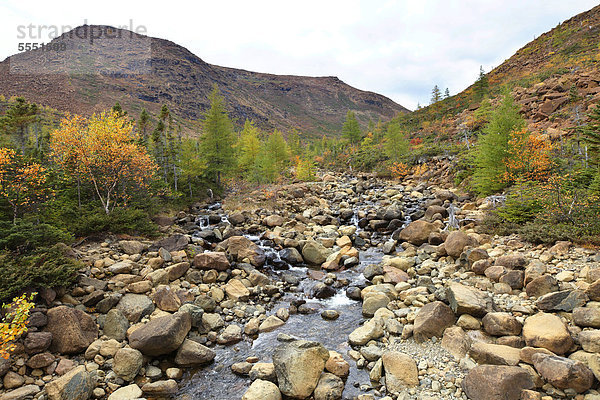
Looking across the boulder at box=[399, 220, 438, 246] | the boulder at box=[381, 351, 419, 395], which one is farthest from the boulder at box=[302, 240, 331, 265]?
the boulder at box=[381, 351, 419, 395]

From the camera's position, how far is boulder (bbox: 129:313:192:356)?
772 centimetres

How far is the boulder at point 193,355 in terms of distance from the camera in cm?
778

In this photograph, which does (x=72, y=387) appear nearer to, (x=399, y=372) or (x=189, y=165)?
(x=399, y=372)

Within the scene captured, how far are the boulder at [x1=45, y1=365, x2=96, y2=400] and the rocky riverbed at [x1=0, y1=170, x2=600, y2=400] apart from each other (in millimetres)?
23

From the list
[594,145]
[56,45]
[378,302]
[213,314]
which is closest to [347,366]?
[378,302]

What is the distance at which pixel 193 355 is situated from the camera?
7820mm

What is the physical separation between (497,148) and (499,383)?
56.7 feet

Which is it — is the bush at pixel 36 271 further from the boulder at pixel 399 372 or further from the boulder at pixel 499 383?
the boulder at pixel 499 383

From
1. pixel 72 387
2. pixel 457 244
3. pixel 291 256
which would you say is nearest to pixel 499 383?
pixel 457 244

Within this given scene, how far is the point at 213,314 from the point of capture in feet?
32.5

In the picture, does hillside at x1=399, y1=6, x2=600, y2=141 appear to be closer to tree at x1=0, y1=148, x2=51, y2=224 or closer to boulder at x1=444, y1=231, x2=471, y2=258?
boulder at x1=444, y1=231, x2=471, y2=258

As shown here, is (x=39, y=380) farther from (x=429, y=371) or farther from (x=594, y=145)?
(x=594, y=145)

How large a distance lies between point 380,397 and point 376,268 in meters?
7.09

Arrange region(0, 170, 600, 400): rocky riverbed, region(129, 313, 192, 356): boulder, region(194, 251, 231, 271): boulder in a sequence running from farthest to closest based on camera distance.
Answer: region(194, 251, 231, 271): boulder, region(129, 313, 192, 356): boulder, region(0, 170, 600, 400): rocky riverbed
